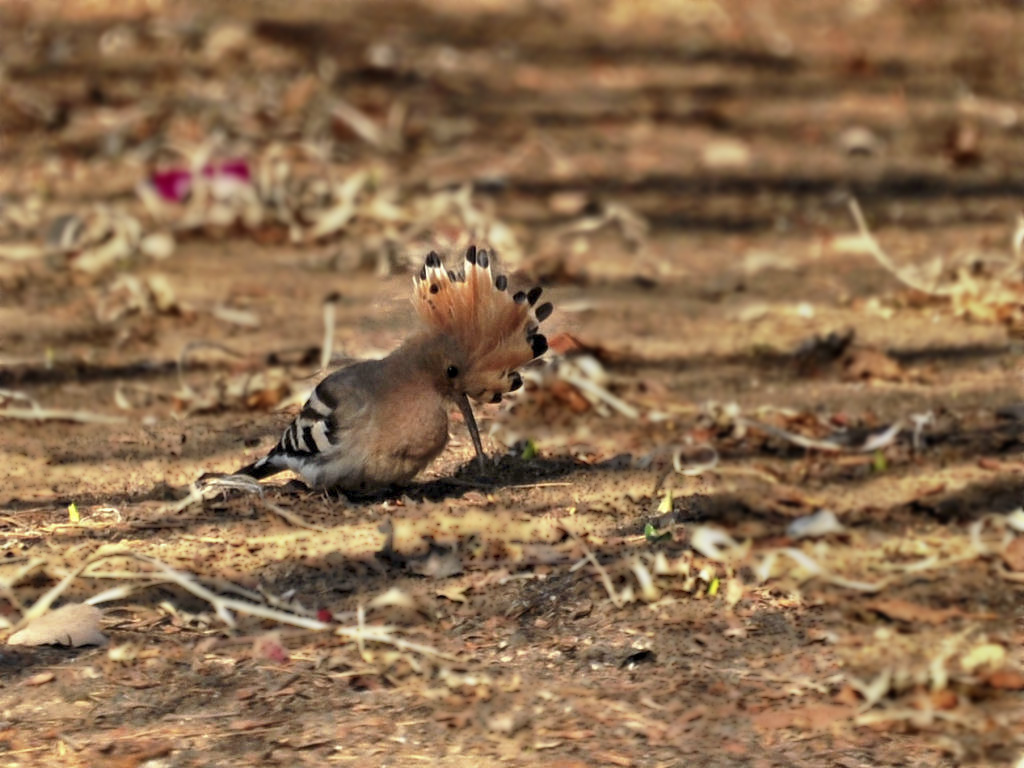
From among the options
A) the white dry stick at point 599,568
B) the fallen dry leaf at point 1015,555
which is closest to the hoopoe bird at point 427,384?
the white dry stick at point 599,568

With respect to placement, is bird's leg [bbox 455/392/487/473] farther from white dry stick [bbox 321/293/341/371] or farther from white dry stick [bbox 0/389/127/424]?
white dry stick [bbox 0/389/127/424]

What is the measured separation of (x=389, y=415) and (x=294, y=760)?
1.47 m

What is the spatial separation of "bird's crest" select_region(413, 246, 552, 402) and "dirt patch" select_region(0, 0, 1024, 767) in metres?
0.27

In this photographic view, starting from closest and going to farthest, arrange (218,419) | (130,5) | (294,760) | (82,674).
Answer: (294,760) → (82,674) → (218,419) → (130,5)

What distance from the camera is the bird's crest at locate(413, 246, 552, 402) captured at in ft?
15.3

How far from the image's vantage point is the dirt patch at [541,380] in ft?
12.4

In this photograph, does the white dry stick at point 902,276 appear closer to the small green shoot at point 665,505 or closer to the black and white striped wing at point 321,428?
the small green shoot at point 665,505

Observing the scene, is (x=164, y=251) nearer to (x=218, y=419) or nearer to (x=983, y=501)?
(x=218, y=419)

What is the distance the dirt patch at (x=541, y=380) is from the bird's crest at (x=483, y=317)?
273 millimetres

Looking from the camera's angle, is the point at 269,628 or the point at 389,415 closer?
the point at 269,628

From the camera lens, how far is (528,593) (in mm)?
4273

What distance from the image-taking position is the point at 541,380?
5723mm

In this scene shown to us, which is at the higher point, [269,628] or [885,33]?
[885,33]

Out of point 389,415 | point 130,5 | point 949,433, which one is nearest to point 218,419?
point 389,415
